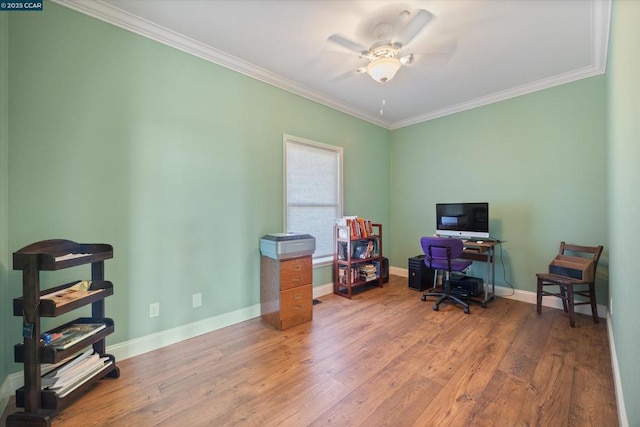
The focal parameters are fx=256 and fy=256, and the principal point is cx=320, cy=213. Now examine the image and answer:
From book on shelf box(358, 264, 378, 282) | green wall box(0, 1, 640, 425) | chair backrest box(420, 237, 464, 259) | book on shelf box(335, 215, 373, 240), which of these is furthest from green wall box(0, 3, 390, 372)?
chair backrest box(420, 237, 464, 259)

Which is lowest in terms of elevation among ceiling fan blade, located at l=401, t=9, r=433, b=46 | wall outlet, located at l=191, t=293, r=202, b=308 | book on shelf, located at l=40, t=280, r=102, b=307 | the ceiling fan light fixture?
wall outlet, located at l=191, t=293, r=202, b=308

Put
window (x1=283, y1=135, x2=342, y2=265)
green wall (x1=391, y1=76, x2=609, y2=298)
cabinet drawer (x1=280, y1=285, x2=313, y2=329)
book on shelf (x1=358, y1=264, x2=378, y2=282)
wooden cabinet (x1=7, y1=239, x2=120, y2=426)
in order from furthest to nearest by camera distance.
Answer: book on shelf (x1=358, y1=264, x2=378, y2=282) < window (x1=283, y1=135, x2=342, y2=265) < green wall (x1=391, y1=76, x2=609, y2=298) < cabinet drawer (x1=280, y1=285, x2=313, y2=329) < wooden cabinet (x1=7, y1=239, x2=120, y2=426)

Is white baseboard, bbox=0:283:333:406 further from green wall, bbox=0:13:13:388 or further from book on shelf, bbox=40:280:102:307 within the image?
book on shelf, bbox=40:280:102:307

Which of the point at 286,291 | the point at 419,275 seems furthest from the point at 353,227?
the point at 286,291

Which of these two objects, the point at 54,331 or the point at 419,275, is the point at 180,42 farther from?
the point at 419,275

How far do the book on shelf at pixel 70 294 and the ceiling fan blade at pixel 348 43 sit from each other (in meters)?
2.57

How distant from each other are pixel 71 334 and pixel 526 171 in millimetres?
4688

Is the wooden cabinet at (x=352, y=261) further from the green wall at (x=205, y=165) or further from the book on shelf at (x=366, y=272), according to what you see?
the green wall at (x=205, y=165)

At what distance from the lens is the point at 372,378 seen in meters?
1.82

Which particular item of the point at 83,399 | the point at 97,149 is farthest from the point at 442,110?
the point at 83,399

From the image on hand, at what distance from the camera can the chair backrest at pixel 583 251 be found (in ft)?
8.61

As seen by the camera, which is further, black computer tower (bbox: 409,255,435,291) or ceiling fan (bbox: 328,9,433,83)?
black computer tower (bbox: 409,255,435,291)

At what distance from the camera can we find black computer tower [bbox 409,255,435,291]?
375 centimetres

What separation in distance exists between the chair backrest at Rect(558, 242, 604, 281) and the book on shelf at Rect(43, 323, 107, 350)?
4365mm
